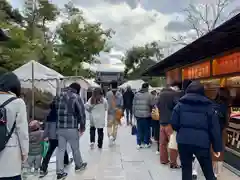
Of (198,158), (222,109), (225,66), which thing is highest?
Result: (225,66)

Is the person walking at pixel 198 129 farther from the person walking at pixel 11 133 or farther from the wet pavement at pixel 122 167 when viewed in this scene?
the person walking at pixel 11 133

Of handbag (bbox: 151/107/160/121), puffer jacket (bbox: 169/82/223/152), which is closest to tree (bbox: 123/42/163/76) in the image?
handbag (bbox: 151/107/160/121)

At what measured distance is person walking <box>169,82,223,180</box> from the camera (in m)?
4.21

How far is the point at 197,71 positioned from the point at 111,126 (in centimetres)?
347

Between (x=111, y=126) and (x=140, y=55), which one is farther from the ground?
(x=140, y=55)

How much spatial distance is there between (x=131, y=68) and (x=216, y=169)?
152ft

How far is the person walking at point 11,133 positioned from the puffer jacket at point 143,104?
217 inches

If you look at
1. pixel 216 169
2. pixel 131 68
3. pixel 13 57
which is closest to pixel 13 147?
pixel 216 169

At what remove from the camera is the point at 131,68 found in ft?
170

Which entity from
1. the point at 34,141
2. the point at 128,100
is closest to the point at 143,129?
the point at 34,141

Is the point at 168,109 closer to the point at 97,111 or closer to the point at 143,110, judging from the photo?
the point at 143,110

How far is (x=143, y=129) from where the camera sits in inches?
347

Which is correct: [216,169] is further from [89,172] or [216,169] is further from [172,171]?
[89,172]

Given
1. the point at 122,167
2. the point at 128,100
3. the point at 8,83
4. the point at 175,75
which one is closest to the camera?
the point at 8,83
